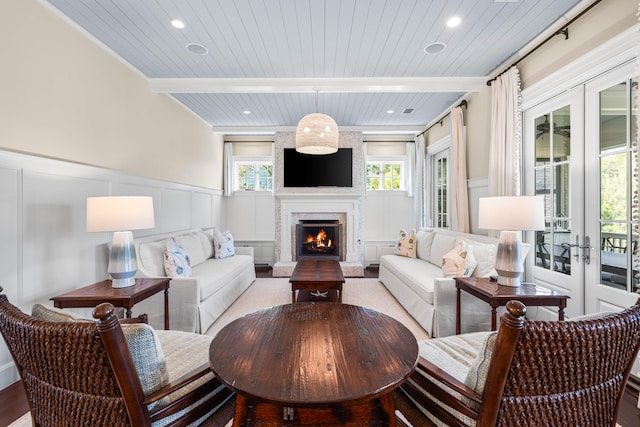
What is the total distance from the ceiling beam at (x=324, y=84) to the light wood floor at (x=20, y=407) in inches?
124

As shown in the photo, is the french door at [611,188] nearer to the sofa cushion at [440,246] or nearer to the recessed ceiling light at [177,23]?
the sofa cushion at [440,246]

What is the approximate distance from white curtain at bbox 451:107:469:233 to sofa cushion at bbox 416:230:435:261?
0.37 meters

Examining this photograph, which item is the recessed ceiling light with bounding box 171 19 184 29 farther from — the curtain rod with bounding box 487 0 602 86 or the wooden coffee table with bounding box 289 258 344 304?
the curtain rod with bounding box 487 0 602 86

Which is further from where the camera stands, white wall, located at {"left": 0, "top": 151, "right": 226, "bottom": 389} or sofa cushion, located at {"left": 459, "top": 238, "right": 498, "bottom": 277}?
sofa cushion, located at {"left": 459, "top": 238, "right": 498, "bottom": 277}

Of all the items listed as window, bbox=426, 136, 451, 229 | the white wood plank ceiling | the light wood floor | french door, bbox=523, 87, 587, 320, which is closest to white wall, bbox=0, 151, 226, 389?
the light wood floor

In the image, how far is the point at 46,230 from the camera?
2.19 meters

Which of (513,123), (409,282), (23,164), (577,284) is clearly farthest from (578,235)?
(23,164)

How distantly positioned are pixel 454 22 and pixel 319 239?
405 cm

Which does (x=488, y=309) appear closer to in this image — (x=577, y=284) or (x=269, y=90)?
(x=577, y=284)

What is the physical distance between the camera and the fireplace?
5.61 meters

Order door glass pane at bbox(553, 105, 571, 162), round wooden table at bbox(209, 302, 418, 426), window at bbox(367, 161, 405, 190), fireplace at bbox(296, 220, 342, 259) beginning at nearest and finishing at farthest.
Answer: round wooden table at bbox(209, 302, 418, 426) < door glass pane at bbox(553, 105, 571, 162) < fireplace at bbox(296, 220, 342, 259) < window at bbox(367, 161, 405, 190)

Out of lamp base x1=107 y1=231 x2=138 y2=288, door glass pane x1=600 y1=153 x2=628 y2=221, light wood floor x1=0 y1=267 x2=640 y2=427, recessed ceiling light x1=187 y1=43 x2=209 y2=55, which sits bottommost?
light wood floor x1=0 y1=267 x2=640 y2=427

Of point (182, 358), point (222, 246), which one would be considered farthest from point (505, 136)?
point (222, 246)

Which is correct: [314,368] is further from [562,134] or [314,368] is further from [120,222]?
[562,134]
